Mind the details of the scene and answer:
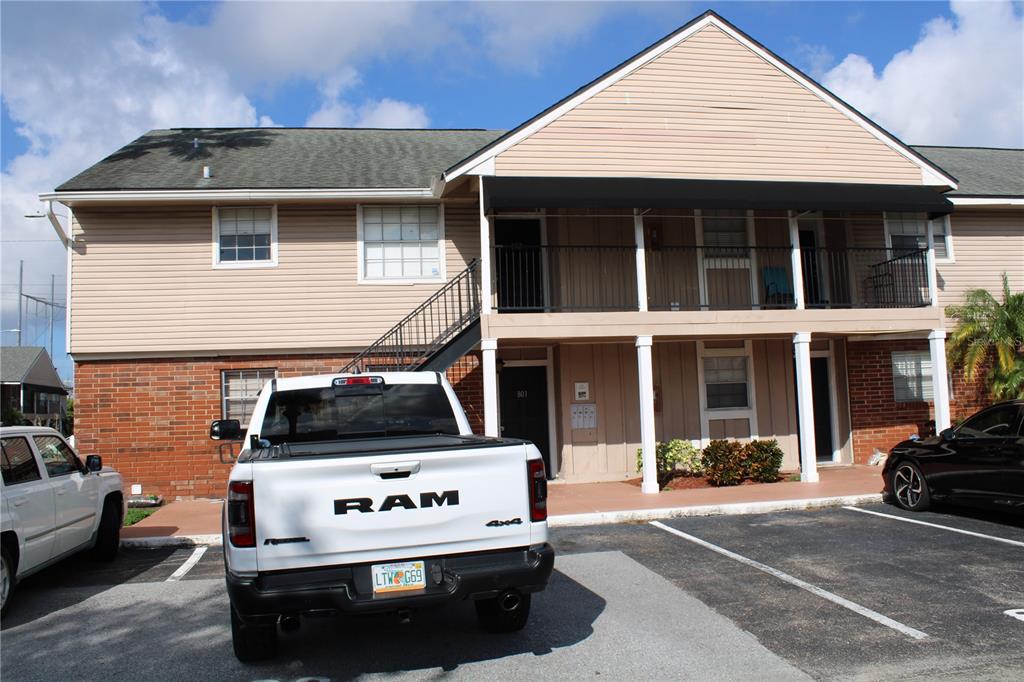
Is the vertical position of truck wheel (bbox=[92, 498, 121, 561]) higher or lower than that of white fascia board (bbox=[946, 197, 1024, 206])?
lower

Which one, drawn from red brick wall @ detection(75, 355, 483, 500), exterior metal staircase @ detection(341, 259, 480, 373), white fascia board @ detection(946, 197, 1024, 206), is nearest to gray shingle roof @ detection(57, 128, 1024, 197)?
white fascia board @ detection(946, 197, 1024, 206)

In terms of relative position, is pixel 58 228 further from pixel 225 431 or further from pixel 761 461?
pixel 761 461

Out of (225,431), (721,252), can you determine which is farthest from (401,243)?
(225,431)

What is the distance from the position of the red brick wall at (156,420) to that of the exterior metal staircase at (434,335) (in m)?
1.47

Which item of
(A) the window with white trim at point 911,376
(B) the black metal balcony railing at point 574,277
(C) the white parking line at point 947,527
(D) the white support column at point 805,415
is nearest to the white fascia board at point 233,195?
(B) the black metal balcony railing at point 574,277

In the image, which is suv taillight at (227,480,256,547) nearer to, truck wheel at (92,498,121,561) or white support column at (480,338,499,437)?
truck wheel at (92,498,121,561)

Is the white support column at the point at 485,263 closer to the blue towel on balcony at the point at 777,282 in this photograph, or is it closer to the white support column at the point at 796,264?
the white support column at the point at 796,264

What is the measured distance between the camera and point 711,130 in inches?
509

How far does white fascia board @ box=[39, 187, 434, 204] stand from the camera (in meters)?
12.3

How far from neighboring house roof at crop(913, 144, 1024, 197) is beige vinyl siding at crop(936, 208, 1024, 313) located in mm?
497

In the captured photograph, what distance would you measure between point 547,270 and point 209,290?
5642mm

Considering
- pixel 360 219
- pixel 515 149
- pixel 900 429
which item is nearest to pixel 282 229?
pixel 360 219

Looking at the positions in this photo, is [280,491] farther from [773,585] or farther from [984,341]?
[984,341]

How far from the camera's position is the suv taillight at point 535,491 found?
4695mm
